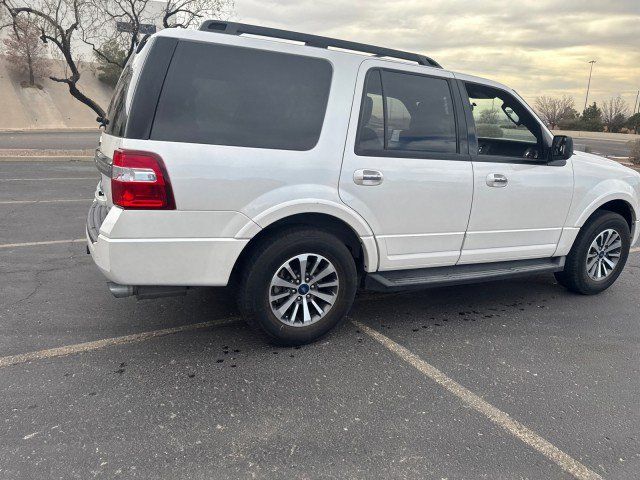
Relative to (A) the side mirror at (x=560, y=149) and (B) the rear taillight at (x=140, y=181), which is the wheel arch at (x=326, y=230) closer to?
(B) the rear taillight at (x=140, y=181)

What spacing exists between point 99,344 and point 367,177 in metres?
2.24

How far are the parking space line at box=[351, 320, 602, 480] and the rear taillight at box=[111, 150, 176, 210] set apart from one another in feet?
6.30

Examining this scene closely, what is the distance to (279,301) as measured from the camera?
3.34m

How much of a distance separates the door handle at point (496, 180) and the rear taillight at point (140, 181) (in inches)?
97.1

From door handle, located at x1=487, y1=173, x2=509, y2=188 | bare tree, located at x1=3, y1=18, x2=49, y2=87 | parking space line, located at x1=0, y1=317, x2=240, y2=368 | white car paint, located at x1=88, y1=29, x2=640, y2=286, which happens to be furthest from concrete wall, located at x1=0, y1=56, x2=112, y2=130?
door handle, located at x1=487, y1=173, x2=509, y2=188

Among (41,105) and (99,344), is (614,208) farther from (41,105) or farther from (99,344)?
(41,105)

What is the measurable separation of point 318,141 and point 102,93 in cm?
5155

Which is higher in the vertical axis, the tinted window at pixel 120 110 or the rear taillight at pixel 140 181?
the tinted window at pixel 120 110

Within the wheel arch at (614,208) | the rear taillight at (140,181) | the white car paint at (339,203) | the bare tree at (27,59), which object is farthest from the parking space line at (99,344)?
the bare tree at (27,59)

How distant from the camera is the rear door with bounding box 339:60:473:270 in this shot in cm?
336

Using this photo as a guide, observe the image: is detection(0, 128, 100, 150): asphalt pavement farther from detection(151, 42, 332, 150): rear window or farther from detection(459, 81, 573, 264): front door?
detection(459, 81, 573, 264): front door

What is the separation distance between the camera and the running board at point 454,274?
11.9 feet

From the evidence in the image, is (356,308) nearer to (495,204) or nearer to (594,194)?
(495,204)

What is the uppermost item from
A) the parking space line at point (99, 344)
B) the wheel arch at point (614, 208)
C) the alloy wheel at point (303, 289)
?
the wheel arch at point (614, 208)
